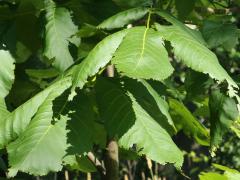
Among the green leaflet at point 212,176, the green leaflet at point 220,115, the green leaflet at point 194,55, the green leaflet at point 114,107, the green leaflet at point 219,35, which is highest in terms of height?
the green leaflet at point 194,55

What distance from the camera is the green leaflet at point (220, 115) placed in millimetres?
1438

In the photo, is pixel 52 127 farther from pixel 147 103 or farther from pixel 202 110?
pixel 202 110

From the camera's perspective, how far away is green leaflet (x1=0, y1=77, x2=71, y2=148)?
127cm

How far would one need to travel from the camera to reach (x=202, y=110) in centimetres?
196

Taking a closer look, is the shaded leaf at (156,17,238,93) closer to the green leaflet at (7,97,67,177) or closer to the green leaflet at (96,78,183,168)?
the green leaflet at (96,78,183,168)

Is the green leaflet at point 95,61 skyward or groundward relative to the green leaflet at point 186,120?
skyward

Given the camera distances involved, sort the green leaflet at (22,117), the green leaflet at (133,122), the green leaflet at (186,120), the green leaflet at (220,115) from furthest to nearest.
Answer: the green leaflet at (186,120) → the green leaflet at (220,115) → the green leaflet at (22,117) → the green leaflet at (133,122)

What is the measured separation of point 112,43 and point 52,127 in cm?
26

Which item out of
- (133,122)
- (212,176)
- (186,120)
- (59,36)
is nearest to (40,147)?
(133,122)

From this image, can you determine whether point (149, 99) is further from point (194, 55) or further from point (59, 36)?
point (59, 36)

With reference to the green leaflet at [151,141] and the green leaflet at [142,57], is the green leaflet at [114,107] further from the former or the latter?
the green leaflet at [142,57]

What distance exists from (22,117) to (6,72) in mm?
264

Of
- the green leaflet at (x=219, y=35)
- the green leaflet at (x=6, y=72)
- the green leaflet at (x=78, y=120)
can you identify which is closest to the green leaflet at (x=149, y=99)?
the green leaflet at (x=78, y=120)

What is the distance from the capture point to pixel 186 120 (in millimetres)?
1779
